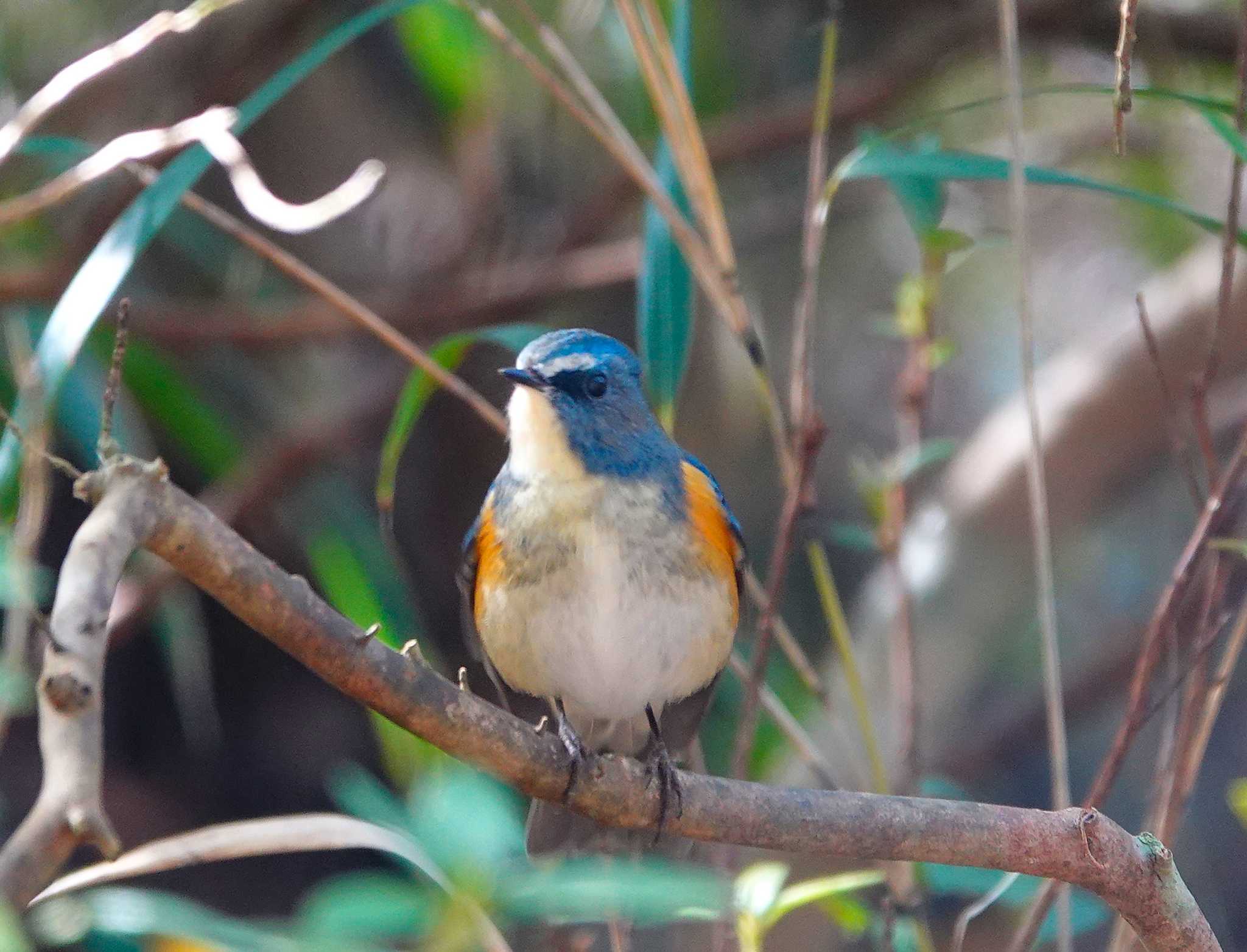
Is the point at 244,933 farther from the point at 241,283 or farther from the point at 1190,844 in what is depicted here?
the point at 1190,844

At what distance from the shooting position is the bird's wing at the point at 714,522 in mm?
2635

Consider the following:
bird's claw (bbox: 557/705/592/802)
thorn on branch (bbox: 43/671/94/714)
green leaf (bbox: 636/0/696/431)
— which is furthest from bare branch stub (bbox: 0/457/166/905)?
green leaf (bbox: 636/0/696/431)

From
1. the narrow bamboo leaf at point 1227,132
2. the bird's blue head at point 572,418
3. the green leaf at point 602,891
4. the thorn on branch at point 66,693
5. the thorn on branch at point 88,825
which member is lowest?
the thorn on branch at point 88,825

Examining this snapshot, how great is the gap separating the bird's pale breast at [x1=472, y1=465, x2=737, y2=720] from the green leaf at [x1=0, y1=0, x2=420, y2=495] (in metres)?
0.84

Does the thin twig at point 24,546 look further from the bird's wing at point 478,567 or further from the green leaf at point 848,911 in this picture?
the green leaf at point 848,911

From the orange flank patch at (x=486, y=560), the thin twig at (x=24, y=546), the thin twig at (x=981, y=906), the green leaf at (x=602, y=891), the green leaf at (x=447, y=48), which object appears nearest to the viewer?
the green leaf at (x=602, y=891)

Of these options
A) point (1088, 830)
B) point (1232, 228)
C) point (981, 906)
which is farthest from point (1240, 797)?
point (1232, 228)

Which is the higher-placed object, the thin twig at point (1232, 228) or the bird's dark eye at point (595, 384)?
the thin twig at point (1232, 228)

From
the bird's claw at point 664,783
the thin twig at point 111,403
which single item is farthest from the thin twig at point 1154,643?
the thin twig at point 111,403

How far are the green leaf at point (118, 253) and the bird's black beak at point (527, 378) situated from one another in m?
0.67

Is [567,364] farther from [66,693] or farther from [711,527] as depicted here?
[66,693]

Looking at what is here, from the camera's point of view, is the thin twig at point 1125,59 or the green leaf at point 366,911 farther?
the thin twig at point 1125,59

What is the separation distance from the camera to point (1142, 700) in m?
2.29

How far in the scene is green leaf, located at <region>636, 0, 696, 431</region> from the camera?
2734 mm
